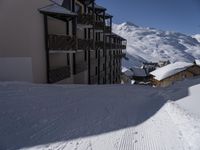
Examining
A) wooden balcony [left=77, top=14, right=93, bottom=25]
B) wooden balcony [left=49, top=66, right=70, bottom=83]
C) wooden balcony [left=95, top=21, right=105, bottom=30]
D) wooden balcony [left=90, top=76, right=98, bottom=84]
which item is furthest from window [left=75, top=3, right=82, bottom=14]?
wooden balcony [left=90, top=76, right=98, bottom=84]

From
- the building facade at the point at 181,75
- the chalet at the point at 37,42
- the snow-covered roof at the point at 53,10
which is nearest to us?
the chalet at the point at 37,42

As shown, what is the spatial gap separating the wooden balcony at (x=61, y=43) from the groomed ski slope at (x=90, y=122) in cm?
427

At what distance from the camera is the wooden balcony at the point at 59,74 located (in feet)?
46.1

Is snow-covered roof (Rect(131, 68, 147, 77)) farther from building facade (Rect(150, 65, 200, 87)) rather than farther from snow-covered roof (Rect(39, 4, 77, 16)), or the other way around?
snow-covered roof (Rect(39, 4, 77, 16))

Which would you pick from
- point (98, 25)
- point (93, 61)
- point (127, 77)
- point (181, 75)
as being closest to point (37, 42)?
point (93, 61)

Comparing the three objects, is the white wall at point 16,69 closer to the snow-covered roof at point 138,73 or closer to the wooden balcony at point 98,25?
the wooden balcony at point 98,25

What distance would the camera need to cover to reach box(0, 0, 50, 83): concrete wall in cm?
1074

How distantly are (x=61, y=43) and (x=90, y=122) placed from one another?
8.58 meters

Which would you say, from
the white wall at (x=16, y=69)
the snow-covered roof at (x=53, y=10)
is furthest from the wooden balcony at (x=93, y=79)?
the white wall at (x=16, y=69)

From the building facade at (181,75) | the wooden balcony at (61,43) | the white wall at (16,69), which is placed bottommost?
the building facade at (181,75)

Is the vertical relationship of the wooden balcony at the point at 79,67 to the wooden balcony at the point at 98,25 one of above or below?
below

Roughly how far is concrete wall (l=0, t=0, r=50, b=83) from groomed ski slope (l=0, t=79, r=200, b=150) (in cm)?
161

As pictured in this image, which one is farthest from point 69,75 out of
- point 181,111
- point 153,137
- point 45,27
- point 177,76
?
point 177,76

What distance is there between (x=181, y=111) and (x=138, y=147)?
3467 mm
